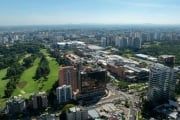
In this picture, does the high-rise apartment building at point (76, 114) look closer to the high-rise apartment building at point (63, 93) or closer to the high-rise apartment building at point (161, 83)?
the high-rise apartment building at point (63, 93)

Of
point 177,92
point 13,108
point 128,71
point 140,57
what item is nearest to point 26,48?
point 140,57

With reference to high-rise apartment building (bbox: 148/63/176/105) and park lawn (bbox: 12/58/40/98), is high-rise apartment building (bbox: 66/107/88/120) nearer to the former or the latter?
high-rise apartment building (bbox: 148/63/176/105)

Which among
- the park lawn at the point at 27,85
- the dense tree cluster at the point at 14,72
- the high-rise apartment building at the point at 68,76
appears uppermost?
the high-rise apartment building at the point at 68,76

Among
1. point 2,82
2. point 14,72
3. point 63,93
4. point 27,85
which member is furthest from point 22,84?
point 63,93

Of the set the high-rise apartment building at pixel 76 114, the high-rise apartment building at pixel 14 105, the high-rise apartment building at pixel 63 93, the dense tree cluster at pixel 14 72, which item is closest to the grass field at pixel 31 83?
the dense tree cluster at pixel 14 72

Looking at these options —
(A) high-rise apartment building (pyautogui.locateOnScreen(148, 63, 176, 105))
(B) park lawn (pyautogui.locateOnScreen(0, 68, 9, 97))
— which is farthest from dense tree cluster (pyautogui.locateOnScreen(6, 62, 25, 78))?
(A) high-rise apartment building (pyautogui.locateOnScreen(148, 63, 176, 105))

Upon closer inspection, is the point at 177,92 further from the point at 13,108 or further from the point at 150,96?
the point at 13,108

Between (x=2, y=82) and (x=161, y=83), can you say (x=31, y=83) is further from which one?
(x=161, y=83)

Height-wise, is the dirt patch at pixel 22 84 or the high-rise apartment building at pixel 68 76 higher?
the high-rise apartment building at pixel 68 76
